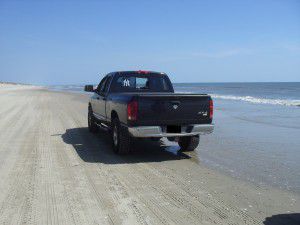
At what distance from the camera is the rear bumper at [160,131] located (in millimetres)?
7684

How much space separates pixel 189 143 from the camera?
895 centimetres

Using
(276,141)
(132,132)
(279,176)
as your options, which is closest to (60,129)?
(132,132)

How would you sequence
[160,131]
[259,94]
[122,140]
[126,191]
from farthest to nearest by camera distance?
[259,94]
[122,140]
[160,131]
[126,191]

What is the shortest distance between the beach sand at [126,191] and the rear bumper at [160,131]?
0.56 meters

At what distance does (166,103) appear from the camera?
790 centimetres

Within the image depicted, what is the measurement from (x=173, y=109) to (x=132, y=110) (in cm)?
87

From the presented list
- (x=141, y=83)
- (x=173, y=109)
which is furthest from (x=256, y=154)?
(x=141, y=83)

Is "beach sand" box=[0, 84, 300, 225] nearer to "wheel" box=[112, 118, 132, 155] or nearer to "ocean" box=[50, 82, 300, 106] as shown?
"wheel" box=[112, 118, 132, 155]

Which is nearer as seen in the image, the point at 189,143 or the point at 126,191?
the point at 126,191

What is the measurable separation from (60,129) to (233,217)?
8.99 metres

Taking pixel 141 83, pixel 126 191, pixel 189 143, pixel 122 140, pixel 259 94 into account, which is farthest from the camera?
pixel 259 94

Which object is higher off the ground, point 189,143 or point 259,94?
point 189,143

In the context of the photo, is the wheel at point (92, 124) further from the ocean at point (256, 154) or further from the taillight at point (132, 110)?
the taillight at point (132, 110)

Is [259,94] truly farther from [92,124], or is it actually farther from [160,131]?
[160,131]
